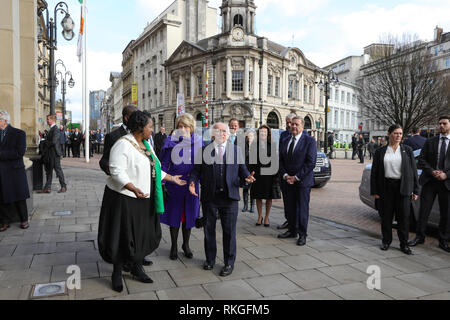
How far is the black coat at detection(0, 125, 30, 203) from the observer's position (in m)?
5.46

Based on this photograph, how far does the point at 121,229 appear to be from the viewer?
3.36m

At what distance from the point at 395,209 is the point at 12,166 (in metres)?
6.19

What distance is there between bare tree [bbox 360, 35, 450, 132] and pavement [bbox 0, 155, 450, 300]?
24726 mm

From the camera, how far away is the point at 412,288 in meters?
3.67

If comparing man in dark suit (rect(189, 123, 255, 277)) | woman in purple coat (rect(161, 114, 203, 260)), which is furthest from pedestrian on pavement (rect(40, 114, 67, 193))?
man in dark suit (rect(189, 123, 255, 277))

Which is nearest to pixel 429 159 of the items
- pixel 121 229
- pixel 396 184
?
pixel 396 184

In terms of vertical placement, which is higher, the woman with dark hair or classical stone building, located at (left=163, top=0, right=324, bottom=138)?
classical stone building, located at (left=163, top=0, right=324, bottom=138)

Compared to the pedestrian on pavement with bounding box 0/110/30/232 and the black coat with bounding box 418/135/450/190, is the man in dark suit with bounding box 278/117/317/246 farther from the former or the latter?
the pedestrian on pavement with bounding box 0/110/30/232

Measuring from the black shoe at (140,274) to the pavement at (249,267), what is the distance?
60 mm

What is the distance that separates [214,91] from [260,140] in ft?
124

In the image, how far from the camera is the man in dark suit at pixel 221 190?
405cm

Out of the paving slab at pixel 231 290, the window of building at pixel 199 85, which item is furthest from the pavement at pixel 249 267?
the window of building at pixel 199 85

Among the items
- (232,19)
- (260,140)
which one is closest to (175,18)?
(232,19)
